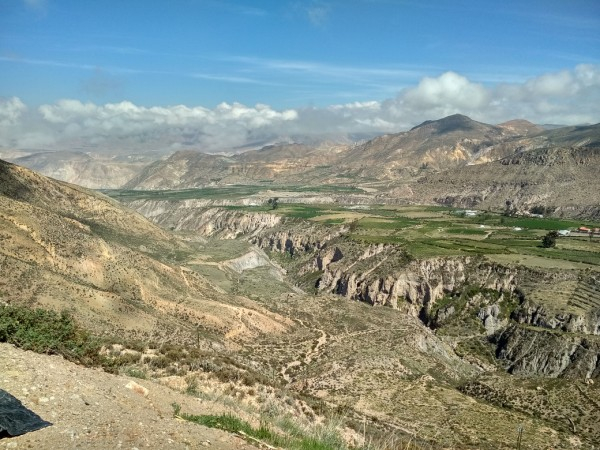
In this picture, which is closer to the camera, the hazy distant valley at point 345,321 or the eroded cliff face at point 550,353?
the hazy distant valley at point 345,321

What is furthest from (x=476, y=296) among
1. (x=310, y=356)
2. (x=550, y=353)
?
(x=310, y=356)

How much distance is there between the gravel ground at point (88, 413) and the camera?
9164mm

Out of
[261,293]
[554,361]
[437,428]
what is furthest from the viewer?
[261,293]

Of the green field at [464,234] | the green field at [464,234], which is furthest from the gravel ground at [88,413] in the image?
the green field at [464,234]

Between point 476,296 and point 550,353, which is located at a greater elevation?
point 476,296

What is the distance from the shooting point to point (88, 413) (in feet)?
33.9

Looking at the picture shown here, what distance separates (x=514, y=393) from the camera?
2020 inches

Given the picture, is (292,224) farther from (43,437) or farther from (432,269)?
(43,437)

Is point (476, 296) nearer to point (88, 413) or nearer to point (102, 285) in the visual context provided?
point (102, 285)

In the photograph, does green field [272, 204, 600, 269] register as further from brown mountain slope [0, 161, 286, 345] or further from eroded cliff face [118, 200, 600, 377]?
brown mountain slope [0, 161, 286, 345]

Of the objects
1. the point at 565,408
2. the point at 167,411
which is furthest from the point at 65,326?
the point at 565,408

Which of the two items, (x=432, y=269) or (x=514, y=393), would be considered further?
(x=432, y=269)

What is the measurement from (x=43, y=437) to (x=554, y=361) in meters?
71.9

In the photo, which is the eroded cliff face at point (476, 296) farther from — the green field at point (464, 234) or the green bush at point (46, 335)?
the green bush at point (46, 335)
